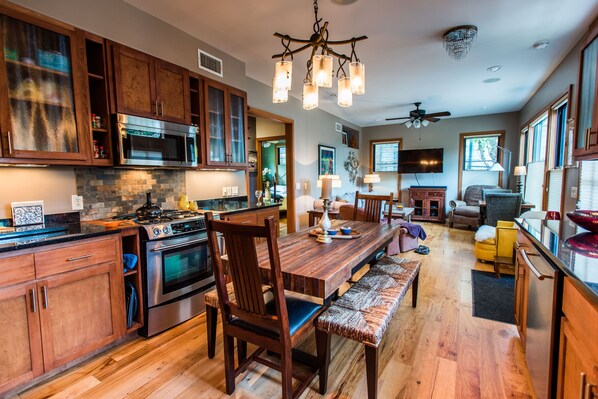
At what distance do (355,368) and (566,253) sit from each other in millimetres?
1388

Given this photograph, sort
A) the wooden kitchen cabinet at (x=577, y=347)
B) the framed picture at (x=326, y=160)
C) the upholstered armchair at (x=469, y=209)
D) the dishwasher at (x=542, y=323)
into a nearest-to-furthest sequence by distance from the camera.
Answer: the wooden kitchen cabinet at (x=577, y=347) < the dishwasher at (x=542, y=323) < the framed picture at (x=326, y=160) < the upholstered armchair at (x=469, y=209)

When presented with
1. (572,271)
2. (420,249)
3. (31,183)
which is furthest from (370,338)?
(420,249)

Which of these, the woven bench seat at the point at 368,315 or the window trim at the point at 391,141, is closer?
the woven bench seat at the point at 368,315

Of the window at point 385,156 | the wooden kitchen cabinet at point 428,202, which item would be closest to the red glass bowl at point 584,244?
the wooden kitchen cabinet at point 428,202

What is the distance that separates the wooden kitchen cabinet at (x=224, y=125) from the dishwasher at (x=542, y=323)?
9.35ft

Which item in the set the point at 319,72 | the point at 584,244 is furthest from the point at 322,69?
the point at 584,244

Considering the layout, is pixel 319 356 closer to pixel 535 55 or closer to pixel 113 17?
pixel 113 17

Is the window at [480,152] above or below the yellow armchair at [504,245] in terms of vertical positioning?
above

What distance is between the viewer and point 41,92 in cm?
191

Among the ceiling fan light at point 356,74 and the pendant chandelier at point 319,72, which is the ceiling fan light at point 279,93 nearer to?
the pendant chandelier at point 319,72

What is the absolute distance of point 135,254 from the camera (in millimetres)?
2197

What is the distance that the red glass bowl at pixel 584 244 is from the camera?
1317 mm

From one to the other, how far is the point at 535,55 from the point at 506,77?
838mm

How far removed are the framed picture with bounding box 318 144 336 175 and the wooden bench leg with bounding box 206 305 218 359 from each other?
4.48m
